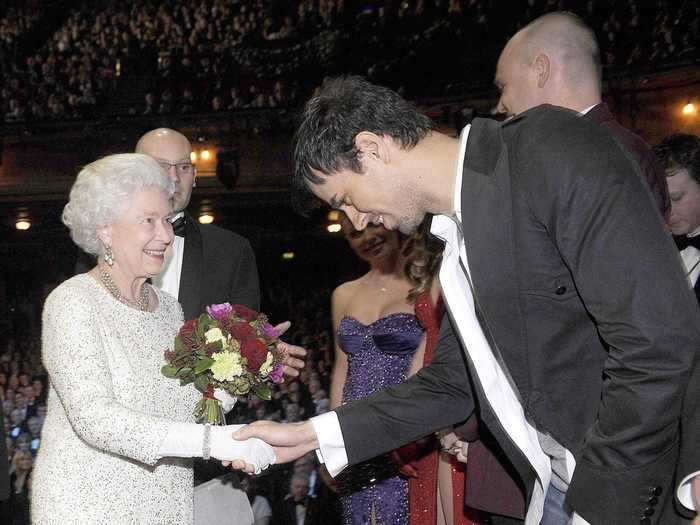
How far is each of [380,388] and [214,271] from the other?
909 millimetres

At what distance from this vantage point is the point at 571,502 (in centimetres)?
196

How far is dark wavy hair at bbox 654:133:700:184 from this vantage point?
12.8 ft

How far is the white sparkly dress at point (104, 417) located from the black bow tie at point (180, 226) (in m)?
1.04

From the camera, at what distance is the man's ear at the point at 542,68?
321 cm

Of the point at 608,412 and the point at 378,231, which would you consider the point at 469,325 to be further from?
the point at 378,231

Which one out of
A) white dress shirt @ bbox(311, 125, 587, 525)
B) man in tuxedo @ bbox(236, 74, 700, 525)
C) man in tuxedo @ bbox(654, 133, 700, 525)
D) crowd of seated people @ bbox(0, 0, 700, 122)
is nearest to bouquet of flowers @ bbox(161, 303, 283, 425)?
man in tuxedo @ bbox(236, 74, 700, 525)

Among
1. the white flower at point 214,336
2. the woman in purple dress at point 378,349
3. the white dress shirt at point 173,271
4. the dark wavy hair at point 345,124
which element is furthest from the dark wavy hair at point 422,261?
the dark wavy hair at point 345,124

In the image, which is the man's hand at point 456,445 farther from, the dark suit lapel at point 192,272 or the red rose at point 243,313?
the dark suit lapel at point 192,272

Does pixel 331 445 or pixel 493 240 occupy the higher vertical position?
pixel 493 240

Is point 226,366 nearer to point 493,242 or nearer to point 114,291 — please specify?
point 114,291

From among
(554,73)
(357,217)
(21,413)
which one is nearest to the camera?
(357,217)

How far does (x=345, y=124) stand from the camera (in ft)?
7.54

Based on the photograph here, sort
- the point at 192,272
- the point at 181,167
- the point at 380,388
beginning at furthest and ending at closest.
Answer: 1. the point at 181,167
2. the point at 380,388
3. the point at 192,272

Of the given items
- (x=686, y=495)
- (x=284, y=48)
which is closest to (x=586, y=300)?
(x=686, y=495)
